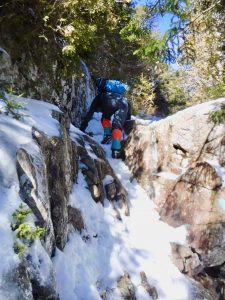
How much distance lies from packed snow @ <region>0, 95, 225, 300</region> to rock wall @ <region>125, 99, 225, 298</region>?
0.33 meters

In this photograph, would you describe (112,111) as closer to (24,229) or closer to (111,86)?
(111,86)

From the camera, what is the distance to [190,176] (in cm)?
930

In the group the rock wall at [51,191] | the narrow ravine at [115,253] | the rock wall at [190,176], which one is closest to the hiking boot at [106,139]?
the rock wall at [190,176]

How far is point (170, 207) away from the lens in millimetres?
9117

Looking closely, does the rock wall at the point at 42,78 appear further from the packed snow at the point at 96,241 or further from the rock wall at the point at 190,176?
the rock wall at the point at 190,176

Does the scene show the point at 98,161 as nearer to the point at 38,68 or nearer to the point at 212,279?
the point at 38,68

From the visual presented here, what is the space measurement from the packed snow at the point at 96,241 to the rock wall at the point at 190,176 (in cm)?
33

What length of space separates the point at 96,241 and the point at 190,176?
3.68m

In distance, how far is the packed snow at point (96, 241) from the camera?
12.2 ft

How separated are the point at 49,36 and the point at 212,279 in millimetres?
6909

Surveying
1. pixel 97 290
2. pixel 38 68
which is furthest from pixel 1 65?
pixel 97 290

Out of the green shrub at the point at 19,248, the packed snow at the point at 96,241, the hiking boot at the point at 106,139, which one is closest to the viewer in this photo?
the green shrub at the point at 19,248

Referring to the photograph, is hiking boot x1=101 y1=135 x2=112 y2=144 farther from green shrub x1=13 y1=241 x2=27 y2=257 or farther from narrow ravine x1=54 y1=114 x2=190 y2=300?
green shrub x1=13 y1=241 x2=27 y2=257

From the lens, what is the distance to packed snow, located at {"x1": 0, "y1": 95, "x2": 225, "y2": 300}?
3.73 metres
